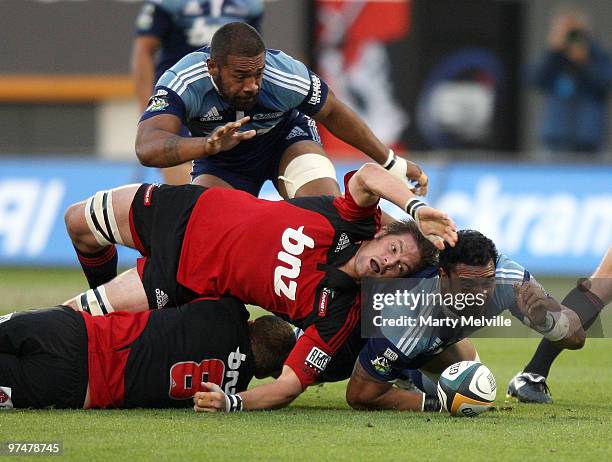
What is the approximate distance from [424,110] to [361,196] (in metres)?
13.0

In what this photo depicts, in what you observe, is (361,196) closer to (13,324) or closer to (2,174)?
(13,324)

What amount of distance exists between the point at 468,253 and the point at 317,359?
35.7 inches

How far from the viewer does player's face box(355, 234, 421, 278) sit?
276 inches

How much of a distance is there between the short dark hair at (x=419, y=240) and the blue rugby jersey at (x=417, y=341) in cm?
10

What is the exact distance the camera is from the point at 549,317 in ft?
23.8

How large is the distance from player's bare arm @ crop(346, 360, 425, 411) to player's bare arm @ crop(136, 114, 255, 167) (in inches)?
53.2

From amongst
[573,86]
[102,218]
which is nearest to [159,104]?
[102,218]

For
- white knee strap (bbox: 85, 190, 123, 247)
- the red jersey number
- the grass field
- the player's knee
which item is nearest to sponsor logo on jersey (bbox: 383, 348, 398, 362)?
the grass field

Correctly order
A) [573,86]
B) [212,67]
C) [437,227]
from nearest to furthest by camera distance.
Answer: [437,227]
[212,67]
[573,86]

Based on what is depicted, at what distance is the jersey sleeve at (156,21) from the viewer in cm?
1016

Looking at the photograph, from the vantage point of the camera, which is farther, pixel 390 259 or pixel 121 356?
pixel 390 259

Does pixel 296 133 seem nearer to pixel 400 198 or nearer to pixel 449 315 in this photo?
pixel 400 198

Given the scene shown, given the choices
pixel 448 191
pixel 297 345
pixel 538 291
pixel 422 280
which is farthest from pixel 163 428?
pixel 448 191

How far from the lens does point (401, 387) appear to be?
7.57m
